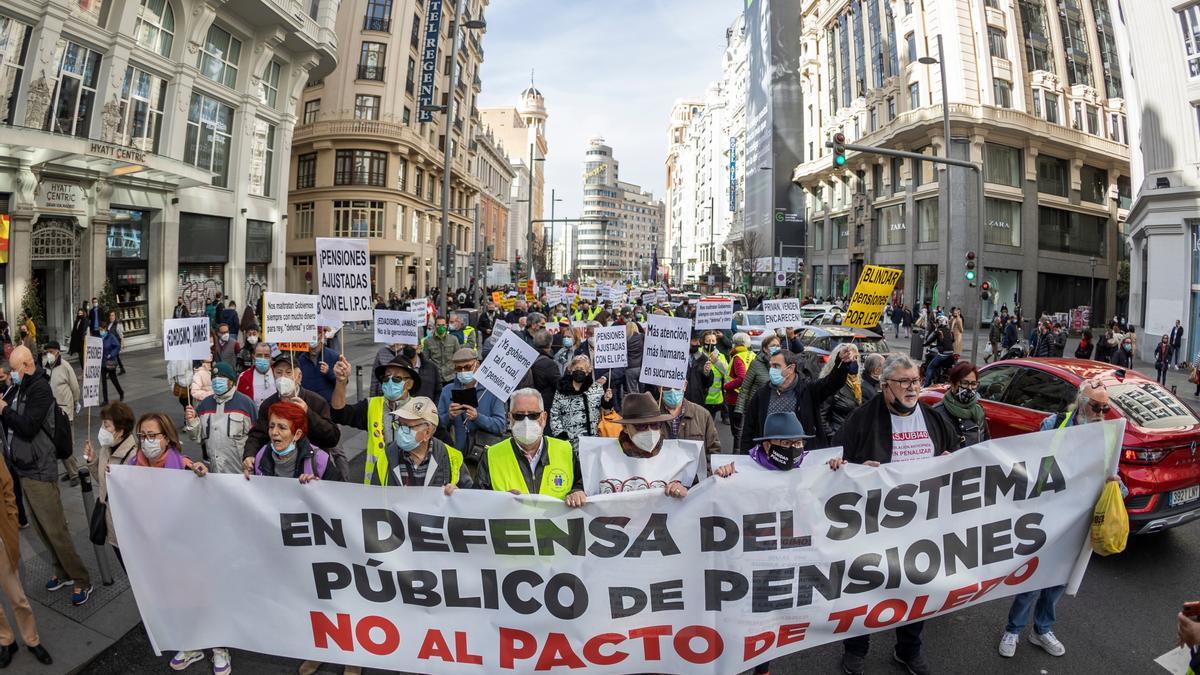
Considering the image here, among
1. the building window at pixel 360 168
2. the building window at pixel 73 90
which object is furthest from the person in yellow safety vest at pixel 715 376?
the building window at pixel 360 168

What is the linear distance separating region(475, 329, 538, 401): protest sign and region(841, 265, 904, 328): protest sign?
25.7 ft

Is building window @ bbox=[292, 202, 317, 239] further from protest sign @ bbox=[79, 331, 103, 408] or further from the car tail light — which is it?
the car tail light

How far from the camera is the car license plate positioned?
5.53 metres

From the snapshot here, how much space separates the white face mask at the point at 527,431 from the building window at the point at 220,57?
1023 inches

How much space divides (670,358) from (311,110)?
43.4 meters

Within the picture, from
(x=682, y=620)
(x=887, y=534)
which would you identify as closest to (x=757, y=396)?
(x=887, y=534)

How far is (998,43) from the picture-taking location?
39.2m

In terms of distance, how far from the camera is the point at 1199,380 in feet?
50.3

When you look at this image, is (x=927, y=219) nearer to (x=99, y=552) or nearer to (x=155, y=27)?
(x=155, y=27)

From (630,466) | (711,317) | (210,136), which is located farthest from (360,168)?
(630,466)

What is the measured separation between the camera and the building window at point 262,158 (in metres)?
28.3

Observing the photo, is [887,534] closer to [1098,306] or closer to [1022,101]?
[1022,101]

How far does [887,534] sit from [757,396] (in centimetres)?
225

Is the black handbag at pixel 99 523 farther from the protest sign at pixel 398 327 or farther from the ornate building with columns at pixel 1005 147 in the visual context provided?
the ornate building with columns at pixel 1005 147
